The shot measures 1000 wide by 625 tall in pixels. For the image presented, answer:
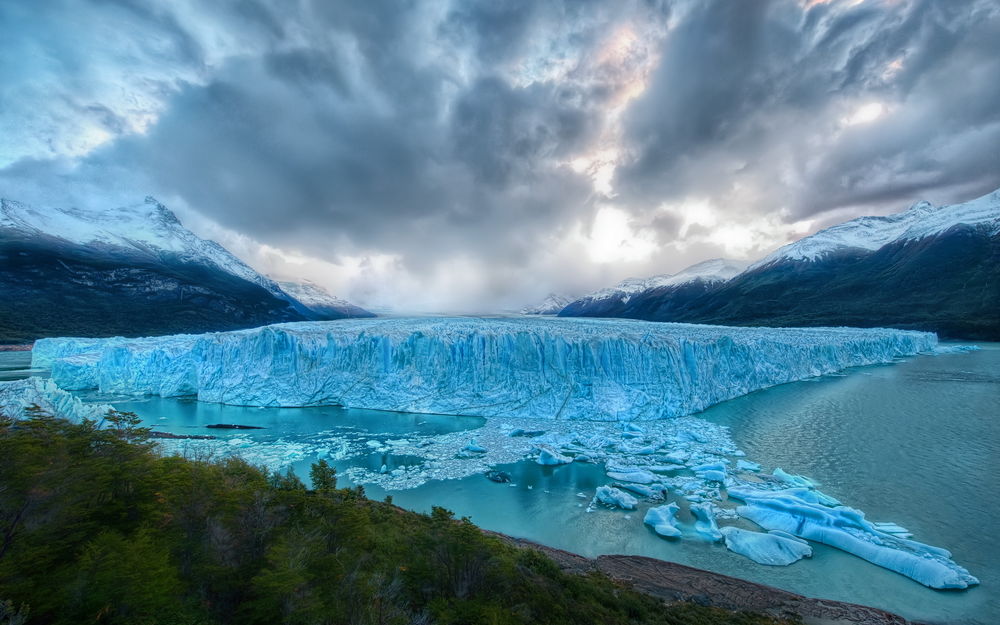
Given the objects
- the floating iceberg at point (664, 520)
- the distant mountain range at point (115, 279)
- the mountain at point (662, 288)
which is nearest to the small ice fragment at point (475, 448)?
the floating iceberg at point (664, 520)

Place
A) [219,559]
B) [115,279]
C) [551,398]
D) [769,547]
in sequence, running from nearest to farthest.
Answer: [219,559] → [769,547] → [551,398] → [115,279]

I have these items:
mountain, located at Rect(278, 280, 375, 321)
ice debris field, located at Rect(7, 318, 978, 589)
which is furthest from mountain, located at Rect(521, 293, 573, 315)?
ice debris field, located at Rect(7, 318, 978, 589)

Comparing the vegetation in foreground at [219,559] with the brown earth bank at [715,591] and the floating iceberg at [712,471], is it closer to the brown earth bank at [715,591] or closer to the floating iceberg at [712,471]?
the brown earth bank at [715,591]

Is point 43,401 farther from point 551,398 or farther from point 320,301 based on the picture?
point 320,301

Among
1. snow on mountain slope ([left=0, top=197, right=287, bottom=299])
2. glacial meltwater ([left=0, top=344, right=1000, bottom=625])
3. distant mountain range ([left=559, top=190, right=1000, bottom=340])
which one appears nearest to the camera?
glacial meltwater ([left=0, top=344, right=1000, bottom=625])

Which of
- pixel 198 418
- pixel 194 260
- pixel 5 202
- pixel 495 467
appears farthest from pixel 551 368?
pixel 5 202

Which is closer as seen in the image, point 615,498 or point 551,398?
point 615,498

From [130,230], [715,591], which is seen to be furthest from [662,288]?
[130,230]

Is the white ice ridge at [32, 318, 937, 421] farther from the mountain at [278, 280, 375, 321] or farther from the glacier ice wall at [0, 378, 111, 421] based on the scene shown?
the mountain at [278, 280, 375, 321]
